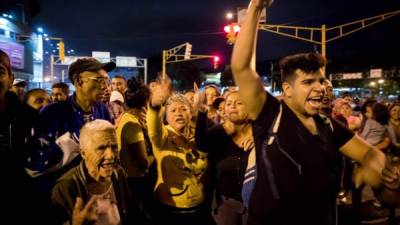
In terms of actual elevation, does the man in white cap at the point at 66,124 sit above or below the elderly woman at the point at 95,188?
above

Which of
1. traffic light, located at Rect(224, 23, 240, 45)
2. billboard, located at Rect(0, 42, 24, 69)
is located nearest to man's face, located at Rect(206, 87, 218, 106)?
traffic light, located at Rect(224, 23, 240, 45)

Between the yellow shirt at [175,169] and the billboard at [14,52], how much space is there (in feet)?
149

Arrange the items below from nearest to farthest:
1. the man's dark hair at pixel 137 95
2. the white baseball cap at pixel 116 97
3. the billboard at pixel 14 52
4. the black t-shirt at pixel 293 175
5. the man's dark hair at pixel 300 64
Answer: the black t-shirt at pixel 293 175
the man's dark hair at pixel 300 64
the man's dark hair at pixel 137 95
the white baseball cap at pixel 116 97
the billboard at pixel 14 52

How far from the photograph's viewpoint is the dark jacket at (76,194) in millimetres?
2543

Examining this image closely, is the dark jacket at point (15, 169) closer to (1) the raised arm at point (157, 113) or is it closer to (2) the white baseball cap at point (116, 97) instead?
(1) the raised arm at point (157, 113)

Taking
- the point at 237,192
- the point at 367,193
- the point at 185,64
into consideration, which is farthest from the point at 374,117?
the point at 185,64

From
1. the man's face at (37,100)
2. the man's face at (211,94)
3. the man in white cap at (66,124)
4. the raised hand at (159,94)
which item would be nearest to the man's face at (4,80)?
the man in white cap at (66,124)

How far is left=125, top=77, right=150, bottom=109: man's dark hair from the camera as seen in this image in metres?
5.12

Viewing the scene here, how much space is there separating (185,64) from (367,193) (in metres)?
65.2

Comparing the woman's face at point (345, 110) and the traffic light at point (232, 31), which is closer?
the woman's face at point (345, 110)

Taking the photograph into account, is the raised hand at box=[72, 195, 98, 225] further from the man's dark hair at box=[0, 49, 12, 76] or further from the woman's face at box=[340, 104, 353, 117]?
the woman's face at box=[340, 104, 353, 117]

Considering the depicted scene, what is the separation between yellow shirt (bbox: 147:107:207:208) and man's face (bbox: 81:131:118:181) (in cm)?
110

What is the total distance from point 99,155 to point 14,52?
48823mm

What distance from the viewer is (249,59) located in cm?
246
